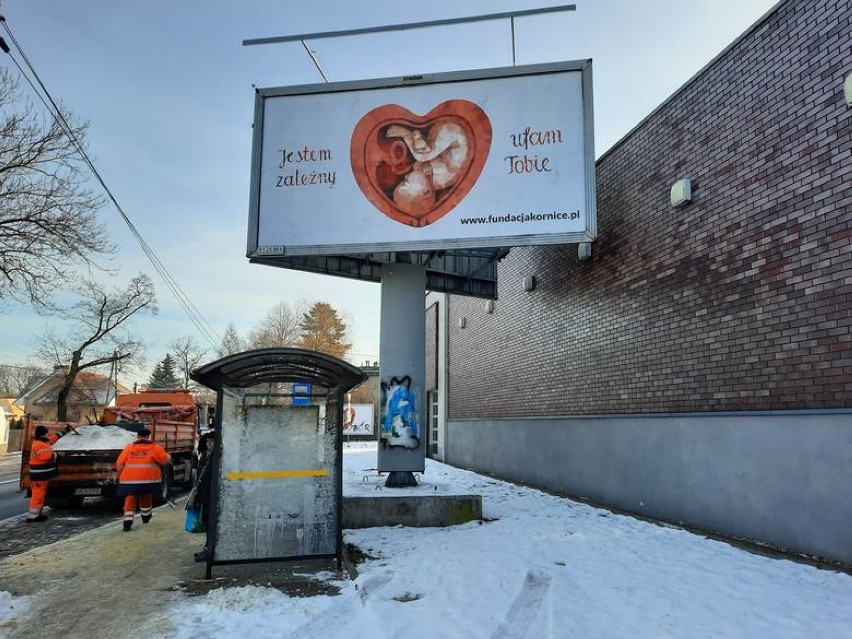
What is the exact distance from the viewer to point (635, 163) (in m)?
11.2

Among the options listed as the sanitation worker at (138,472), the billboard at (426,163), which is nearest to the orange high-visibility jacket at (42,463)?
the sanitation worker at (138,472)

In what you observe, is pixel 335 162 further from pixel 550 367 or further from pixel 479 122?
pixel 550 367

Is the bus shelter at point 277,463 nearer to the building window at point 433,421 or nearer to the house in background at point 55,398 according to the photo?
the building window at point 433,421

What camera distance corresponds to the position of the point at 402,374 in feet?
38.4

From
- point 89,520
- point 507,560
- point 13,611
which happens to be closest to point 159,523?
point 89,520

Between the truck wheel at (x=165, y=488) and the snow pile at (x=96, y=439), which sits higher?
the snow pile at (x=96, y=439)

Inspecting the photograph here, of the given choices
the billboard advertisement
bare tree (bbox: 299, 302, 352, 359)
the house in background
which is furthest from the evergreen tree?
the billboard advertisement

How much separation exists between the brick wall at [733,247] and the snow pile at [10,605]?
853cm

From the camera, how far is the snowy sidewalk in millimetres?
4934

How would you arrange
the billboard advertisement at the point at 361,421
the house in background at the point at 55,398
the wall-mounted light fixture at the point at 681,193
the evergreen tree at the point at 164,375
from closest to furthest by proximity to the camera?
the wall-mounted light fixture at the point at 681,193, the billboard advertisement at the point at 361,421, the house in background at the point at 55,398, the evergreen tree at the point at 164,375

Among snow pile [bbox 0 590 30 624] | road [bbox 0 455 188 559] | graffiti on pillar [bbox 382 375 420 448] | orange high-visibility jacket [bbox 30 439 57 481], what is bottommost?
road [bbox 0 455 188 559]

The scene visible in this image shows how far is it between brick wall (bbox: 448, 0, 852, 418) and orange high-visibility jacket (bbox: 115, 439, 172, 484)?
26.8 feet

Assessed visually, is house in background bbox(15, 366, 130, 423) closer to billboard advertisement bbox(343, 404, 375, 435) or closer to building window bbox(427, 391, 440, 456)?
billboard advertisement bbox(343, 404, 375, 435)

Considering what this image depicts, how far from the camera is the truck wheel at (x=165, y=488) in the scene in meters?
12.7
